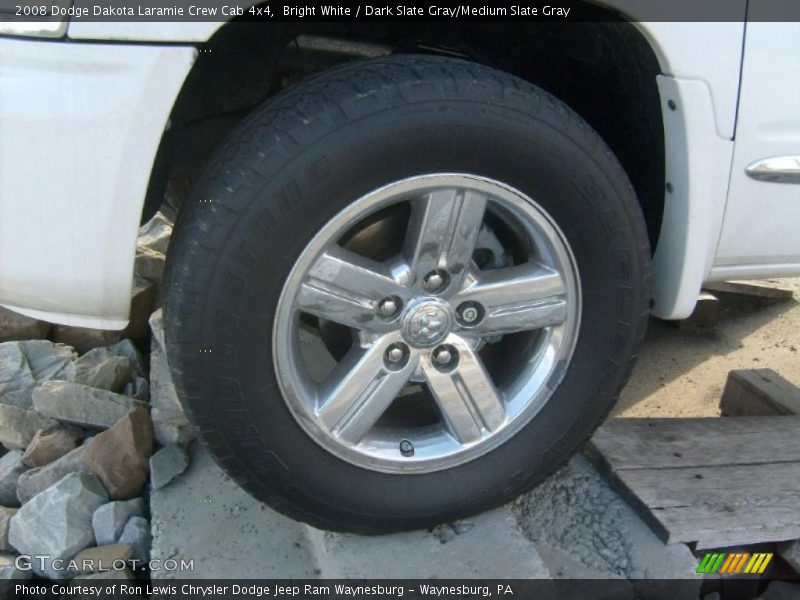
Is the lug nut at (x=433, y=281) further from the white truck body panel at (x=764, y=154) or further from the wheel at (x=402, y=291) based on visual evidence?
the white truck body panel at (x=764, y=154)

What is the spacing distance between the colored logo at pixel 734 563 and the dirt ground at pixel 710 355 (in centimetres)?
87

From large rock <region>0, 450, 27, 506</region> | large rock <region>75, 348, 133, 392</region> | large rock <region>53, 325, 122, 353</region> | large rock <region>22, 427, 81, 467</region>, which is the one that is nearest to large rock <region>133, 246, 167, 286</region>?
large rock <region>53, 325, 122, 353</region>

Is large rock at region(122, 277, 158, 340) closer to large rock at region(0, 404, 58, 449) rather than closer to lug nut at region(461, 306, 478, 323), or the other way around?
large rock at region(0, 404, 58, 449)

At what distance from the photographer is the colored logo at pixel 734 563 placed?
85.1 inches

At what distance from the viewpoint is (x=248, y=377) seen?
1781mm

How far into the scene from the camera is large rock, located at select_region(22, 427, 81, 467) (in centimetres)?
261

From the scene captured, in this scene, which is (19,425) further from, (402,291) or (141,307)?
(402,291)

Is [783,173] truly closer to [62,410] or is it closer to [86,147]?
[86,147]

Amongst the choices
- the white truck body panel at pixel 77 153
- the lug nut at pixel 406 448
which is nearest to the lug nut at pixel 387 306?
the lug nut at pixel 406 448

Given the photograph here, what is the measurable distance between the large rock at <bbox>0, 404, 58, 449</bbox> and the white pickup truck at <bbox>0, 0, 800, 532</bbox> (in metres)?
1.09

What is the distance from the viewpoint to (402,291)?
6.15ft

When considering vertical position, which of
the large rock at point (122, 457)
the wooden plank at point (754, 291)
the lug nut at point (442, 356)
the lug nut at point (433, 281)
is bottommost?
the wooden plank at point (754, 291)

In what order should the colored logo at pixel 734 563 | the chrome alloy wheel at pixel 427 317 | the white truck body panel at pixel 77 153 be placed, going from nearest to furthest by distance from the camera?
1. the white truck body panel at pixel 77 153
2. the chrome alloy wheel at pixel 427 317
3. the colored logo at pixel 734 563

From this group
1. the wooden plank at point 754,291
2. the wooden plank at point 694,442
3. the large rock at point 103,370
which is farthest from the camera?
the wooden plank at point 754,291
